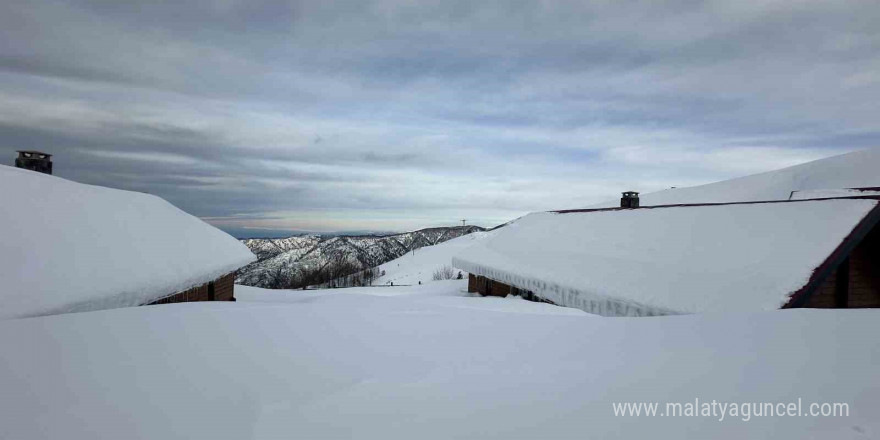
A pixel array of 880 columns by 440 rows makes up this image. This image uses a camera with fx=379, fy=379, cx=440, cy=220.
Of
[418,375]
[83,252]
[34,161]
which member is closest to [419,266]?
[34,161]

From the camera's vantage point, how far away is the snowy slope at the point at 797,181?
2141 inches

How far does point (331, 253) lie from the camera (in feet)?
461

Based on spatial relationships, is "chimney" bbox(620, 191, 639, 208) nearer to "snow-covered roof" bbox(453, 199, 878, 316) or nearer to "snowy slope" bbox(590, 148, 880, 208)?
"snow-covered roof" bbox(453, 199, 878, 316)

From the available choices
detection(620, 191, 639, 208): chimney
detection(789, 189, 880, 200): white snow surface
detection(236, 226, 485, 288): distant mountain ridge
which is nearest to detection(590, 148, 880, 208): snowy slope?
detection(789, 189, 880, 200): white snow surface

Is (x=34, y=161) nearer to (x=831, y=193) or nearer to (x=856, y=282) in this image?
(x=856, y=282)

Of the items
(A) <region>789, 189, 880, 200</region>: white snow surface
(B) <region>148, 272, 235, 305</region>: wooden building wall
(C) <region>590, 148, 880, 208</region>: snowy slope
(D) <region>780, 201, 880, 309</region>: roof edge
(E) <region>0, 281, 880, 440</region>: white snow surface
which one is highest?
(C) <region>590, 148, 880, 208</region>: snowy slope

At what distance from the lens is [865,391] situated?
2.60m

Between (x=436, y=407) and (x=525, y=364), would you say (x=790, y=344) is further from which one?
(x=436, y=407)

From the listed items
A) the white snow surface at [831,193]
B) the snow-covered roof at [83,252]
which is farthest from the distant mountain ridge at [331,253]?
the white snow surface at [831,193]

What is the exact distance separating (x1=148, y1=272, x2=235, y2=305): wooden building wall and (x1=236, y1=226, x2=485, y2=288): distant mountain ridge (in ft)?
255

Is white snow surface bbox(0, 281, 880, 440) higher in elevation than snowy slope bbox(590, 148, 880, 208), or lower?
lower

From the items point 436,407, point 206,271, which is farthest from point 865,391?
point 206,271

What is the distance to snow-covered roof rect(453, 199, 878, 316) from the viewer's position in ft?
25.5

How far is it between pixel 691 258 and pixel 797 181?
70.4 metres
